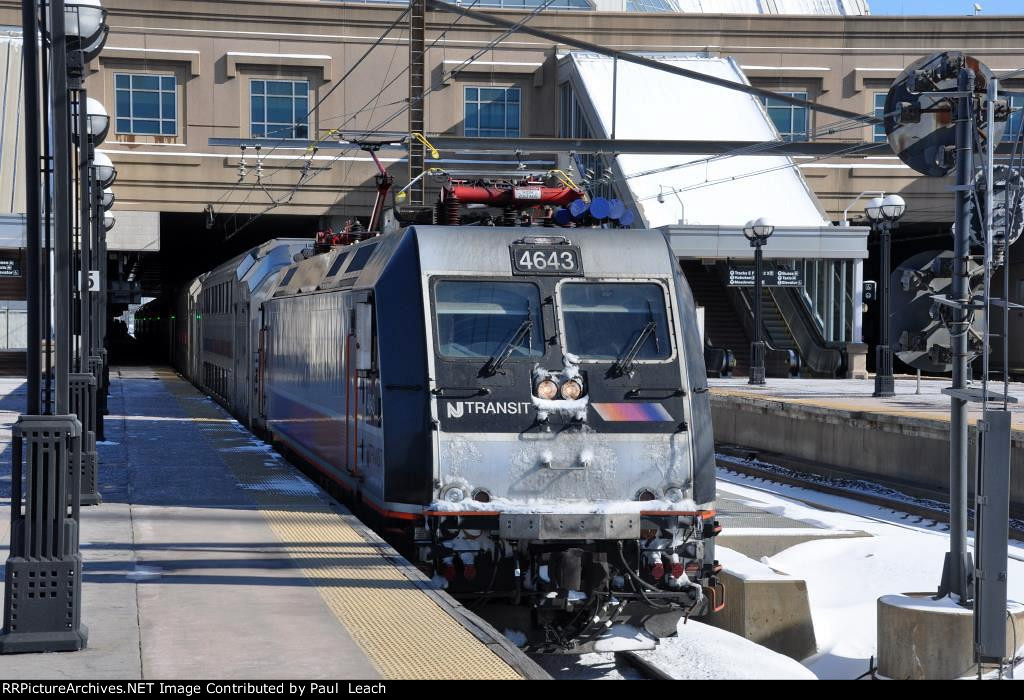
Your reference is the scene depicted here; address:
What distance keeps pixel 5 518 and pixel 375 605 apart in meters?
5.65

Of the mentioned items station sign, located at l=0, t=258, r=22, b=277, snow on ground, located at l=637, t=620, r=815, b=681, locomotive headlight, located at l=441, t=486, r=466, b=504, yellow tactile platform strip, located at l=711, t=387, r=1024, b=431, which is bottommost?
snow on ground, located at l=637, t=620, r=815, b=681

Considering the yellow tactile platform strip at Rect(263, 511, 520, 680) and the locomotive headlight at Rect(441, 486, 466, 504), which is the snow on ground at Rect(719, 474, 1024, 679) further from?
the yellow tactile platform strip at Rect(263, 511, 520, 680)

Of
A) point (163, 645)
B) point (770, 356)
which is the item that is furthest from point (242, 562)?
point (770, 356)

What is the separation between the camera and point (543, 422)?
34.0 ft

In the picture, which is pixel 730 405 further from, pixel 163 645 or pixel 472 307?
pixel 163 645

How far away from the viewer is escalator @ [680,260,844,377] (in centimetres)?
4134

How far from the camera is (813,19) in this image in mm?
51562

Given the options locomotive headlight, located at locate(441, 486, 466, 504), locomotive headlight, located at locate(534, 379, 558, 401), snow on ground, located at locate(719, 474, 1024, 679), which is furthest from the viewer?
snow on ground, located at locate(719, 474, 1024, 679)

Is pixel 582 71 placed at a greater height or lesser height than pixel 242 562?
greater

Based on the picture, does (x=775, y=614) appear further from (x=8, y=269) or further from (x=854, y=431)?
(x=8, y=269)

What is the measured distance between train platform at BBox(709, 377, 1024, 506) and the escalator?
1013 centimetres

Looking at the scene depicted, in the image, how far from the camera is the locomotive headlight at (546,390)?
10.5m

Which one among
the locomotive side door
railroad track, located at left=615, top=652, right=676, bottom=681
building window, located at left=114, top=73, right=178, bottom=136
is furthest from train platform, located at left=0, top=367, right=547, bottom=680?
building window, located at left=114, top=73, right=178, bottom=136

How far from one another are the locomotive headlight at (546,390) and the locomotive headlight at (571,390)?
0.16ft
